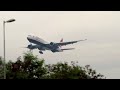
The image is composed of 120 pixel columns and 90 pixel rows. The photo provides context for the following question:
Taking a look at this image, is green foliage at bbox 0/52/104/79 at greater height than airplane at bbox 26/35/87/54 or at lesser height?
lesser

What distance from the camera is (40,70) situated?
3669 centimetres

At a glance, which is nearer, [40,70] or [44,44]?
[40,70]

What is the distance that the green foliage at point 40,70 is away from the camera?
3612 centimetres

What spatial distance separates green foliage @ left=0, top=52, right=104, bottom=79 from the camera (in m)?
36.1

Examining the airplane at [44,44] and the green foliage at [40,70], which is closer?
the green foliage at [40,70]

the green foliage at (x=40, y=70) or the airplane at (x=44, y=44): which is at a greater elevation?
the airplane at (x=44, y=44)

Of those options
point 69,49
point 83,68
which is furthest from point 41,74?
point 69,49
